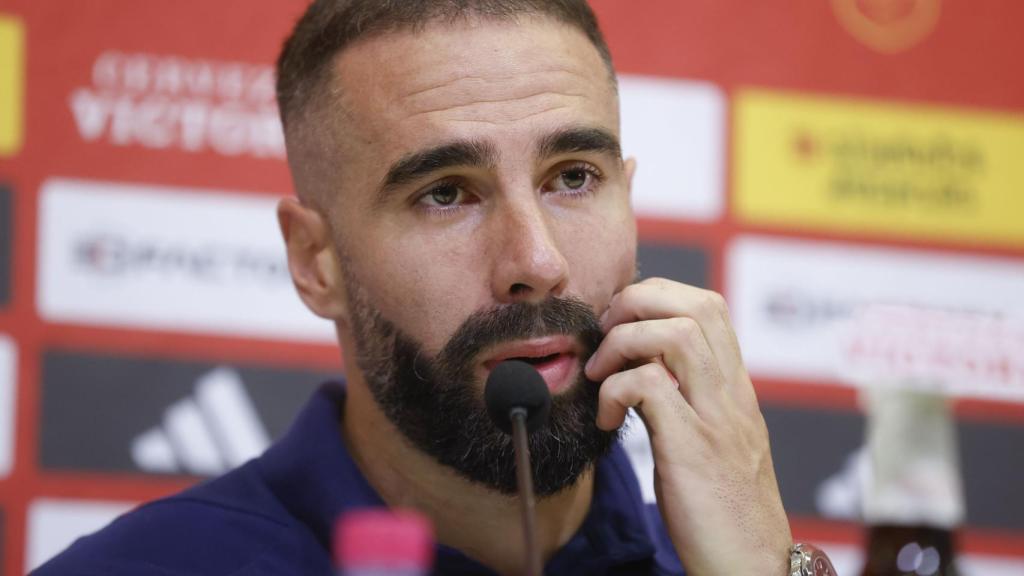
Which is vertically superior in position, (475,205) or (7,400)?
(475,205)

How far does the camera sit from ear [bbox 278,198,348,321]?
1.83 m

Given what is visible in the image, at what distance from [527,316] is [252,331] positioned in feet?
3.38

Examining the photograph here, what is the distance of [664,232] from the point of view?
8.79 ft

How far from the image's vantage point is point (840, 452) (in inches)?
108

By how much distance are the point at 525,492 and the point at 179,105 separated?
5.00 ft

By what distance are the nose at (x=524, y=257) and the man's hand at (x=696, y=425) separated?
0.11 m

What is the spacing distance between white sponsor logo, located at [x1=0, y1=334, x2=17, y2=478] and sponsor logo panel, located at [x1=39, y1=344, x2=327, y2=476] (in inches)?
2.0

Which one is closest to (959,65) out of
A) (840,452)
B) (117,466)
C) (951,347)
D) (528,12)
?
(951,347)

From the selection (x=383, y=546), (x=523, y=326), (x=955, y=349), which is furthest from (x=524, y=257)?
(x=955, y=349)

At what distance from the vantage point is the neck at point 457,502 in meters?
1.74

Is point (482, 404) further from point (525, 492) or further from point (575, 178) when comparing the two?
point (525, 492)

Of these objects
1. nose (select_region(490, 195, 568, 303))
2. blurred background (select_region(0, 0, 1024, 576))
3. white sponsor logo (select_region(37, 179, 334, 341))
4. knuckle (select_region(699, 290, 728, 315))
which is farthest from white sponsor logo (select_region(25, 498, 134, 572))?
knuckle (select_region(699, 290, 728, 315))

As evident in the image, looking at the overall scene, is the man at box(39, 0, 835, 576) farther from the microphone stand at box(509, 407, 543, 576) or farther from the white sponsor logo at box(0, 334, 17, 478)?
the white sponsor logo at box(0, 334, 17, 478)

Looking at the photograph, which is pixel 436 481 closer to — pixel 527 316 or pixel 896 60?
pixel 527 316
